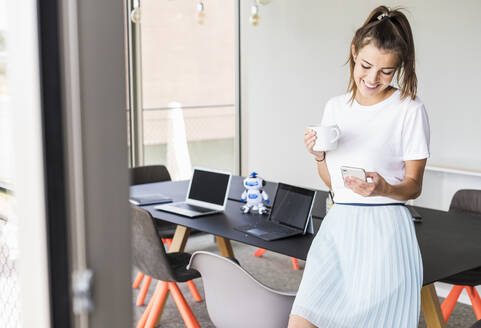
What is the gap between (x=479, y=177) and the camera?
14.0 ft

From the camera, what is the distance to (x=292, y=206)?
318 centimetres

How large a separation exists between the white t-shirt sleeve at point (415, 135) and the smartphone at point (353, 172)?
0.21 metres

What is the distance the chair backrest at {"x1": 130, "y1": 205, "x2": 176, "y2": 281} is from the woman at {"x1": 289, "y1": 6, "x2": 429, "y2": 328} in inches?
44.9

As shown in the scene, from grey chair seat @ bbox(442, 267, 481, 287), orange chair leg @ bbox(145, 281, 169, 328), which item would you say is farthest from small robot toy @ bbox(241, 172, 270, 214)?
grey chair seat @ bbox(442, 267, 481, 287)

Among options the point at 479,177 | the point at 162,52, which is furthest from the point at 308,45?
the point at 479,177

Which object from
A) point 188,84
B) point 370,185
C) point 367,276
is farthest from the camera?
point 188,84

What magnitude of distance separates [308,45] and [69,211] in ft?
16.3

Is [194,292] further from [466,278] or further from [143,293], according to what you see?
[466,278]

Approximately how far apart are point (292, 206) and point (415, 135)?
1262 millimetres

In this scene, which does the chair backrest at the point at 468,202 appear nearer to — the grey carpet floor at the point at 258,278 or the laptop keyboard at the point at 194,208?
the grey carpet floor at the point at 258,278

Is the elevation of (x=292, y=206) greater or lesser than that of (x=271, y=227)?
greater

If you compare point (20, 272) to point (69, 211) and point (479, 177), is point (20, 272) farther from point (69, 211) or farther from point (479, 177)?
point (479, 177)

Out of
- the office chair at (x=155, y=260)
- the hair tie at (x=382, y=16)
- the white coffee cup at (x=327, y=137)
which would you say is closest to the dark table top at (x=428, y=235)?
the office chair at (x=155, y=260)

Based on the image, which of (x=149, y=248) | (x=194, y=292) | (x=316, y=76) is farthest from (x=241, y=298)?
(x=316, y=76)
